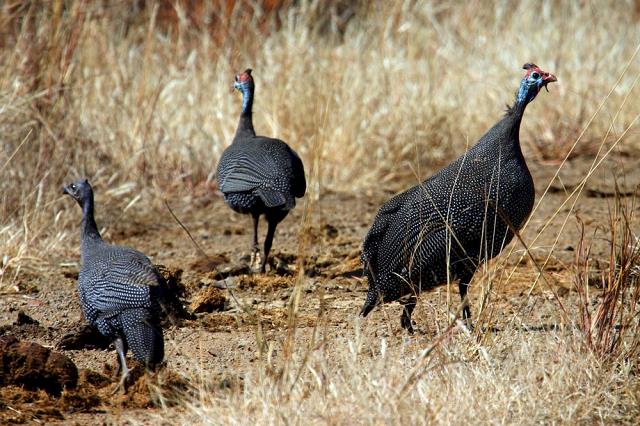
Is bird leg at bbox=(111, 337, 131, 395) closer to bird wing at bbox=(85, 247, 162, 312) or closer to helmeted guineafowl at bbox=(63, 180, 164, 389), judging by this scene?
helmeted guineafowl at bbox=(63, 180, 164, 389)

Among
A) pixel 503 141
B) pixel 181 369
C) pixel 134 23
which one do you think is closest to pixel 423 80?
Result: pixel 134 23

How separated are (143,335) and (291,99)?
4452 millimetres

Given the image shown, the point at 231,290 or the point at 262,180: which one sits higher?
the point at 262,180

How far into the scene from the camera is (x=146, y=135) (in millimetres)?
7680

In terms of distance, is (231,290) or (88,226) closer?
(231,290)

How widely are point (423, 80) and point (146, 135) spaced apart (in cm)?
241

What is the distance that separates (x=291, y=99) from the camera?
8211 mm

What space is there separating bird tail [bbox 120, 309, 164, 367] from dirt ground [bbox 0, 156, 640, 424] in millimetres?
79

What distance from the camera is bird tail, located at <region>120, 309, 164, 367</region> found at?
3.94 metres

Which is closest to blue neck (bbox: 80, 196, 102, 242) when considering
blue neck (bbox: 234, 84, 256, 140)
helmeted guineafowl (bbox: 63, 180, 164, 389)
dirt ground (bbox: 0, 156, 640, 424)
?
helmeted guineafowl (bbox: 63, 180, 164, 389)

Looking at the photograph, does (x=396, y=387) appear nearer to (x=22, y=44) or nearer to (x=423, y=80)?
(x=22, y=44)

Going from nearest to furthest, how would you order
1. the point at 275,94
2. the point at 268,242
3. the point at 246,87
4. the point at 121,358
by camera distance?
the point at 121,358
the point at 268,242
the point at 246,87
the point at 275,94

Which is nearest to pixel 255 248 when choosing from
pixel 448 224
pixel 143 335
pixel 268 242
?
pixel 268 242

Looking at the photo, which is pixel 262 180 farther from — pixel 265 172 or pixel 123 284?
pixel 123 284
